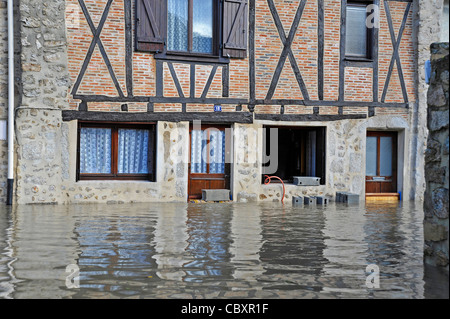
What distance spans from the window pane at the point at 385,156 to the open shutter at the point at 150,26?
5.22 m

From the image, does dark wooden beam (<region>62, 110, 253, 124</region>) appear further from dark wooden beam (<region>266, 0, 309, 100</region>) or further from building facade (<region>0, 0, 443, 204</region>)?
dark wooden beam (<region>266, 0, 309, 100</region>)

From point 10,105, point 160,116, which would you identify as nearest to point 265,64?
point 160,116

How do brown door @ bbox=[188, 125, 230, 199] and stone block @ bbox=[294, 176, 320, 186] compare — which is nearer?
brown door @ bbox=[188, 125, 230, 199]

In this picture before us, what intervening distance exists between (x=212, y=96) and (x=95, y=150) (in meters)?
2.50

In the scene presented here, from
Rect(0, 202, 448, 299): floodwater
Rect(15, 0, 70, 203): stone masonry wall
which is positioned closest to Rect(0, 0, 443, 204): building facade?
Rect(15, 0, 70, 203): stone masonry wall

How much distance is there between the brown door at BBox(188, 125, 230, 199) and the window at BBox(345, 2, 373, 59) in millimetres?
3248

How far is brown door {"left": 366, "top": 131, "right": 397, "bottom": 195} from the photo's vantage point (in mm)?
11102

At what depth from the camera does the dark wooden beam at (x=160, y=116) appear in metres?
9.41

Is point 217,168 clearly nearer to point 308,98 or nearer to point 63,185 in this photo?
point 308,98

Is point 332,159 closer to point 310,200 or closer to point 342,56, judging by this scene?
point 310,200

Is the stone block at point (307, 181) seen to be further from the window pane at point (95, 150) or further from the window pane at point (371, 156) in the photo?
the window pane at point (95, 150)

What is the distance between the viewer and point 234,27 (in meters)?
9.98

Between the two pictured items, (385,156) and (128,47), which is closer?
(128,47)
